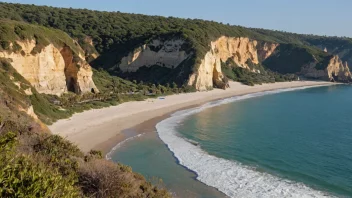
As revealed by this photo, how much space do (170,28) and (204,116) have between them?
4374 cm

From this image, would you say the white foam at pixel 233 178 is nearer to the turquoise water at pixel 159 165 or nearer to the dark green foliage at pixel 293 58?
the turquoise water at pixel 159 165

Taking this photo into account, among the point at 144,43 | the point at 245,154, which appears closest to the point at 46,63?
the point at 245,154

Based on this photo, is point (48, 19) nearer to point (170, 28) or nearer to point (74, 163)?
point (170, 28)

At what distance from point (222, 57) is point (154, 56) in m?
23.8

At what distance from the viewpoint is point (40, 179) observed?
254 inches

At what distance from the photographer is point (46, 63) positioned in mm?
40469

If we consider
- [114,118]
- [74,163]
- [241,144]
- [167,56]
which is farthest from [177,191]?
[167,56]

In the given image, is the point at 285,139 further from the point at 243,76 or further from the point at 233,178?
the point at 243,76

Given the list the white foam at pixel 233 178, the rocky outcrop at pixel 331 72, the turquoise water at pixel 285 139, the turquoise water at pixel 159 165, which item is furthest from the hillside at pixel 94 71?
the turquoise water at pixel 285 139

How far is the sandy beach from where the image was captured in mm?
29727

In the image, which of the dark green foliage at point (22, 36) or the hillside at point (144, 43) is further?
the hillside at point (144, 43)

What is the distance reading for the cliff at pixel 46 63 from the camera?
122 ft

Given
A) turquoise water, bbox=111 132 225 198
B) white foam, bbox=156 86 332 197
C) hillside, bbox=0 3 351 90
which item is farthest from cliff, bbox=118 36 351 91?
white foam, bbox=156 86 332 197

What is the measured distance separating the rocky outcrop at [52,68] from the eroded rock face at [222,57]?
79.5 feet
